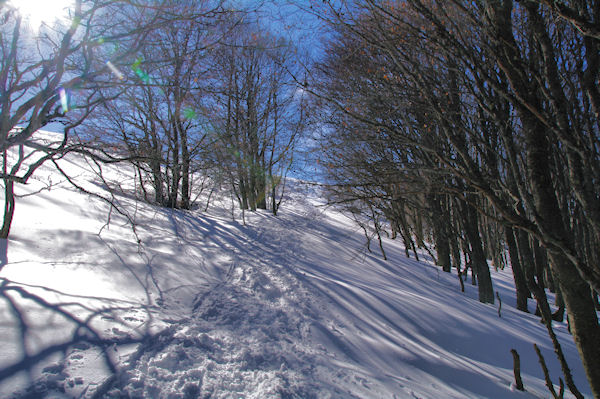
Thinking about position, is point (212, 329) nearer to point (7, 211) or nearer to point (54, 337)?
point (54, 337)

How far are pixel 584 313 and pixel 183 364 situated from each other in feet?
9.89

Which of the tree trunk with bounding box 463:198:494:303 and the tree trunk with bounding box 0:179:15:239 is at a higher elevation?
the tree trunk with bounding box 0:179:15:239

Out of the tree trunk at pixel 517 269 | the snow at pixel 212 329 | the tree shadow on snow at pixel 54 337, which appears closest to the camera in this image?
the tree shadow on snow at pixel 54 337

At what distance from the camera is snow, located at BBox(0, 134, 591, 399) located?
75.5 inches

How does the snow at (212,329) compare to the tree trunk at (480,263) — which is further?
the tree trunk at (480,263)

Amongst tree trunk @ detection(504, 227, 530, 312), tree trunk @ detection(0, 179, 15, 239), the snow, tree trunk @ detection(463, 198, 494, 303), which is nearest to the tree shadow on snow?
the snow

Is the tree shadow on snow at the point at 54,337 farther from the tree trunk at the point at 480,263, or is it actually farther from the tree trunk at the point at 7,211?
the tree trunk at the point at 480,263

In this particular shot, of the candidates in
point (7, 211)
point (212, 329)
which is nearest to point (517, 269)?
point (212, 329)

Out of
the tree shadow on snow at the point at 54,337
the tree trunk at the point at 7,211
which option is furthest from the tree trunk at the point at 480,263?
the tree trunk at the point at 7,211

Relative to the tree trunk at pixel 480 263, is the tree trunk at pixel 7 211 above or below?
above

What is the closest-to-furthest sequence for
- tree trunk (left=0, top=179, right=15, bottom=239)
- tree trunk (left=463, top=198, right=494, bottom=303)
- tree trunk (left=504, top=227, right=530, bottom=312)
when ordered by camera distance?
tree trunk (left=0, top=179, right=15, bottom=239) < tree trunk (left=463, top=198, right=494, bottom=303) < tree trunk (left=504, top=227, right=530, bottom=312)

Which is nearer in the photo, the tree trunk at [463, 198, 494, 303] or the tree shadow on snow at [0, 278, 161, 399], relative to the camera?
the tree shadow on snow at [0, 278, 161, 399]

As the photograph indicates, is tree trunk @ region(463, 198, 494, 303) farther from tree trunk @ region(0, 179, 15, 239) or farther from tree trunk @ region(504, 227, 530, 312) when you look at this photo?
tree trunk @ region(0, 179, 15, 239)

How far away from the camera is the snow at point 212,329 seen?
6.29 ft
